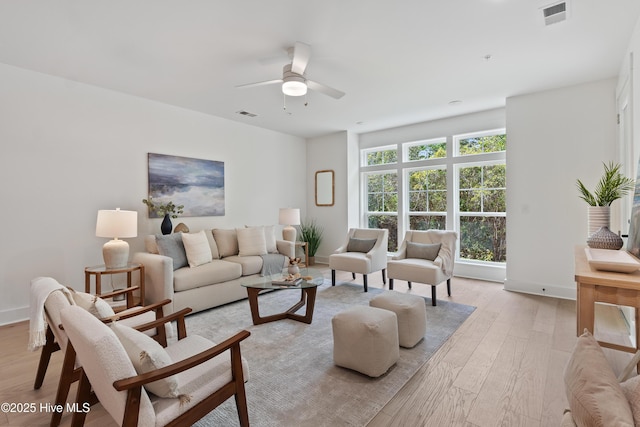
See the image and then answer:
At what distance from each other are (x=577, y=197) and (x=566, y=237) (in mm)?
544

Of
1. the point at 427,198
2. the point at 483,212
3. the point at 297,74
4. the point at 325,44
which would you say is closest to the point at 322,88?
the point at 297,74

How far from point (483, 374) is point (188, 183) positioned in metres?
4.52

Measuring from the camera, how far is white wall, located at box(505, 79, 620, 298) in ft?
12.9

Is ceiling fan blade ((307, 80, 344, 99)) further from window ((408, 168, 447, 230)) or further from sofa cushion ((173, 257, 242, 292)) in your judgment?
window ((408, 168, 447, 230))

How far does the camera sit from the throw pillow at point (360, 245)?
497 cm

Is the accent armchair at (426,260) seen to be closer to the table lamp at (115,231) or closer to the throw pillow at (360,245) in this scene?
the throw pillow at (360,245)

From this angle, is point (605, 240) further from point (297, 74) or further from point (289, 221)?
point (289, 221)

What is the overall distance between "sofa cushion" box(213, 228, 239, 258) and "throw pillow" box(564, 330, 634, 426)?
164 inches

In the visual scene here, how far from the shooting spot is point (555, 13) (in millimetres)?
2461

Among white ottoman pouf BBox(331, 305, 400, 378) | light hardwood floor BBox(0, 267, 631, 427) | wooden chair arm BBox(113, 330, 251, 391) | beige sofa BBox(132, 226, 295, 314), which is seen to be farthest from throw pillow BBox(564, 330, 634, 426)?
beige sofa BBox(132, 226, 295, 314)

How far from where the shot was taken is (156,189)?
14.9ft

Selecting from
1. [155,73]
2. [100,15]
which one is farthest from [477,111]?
[100,15]

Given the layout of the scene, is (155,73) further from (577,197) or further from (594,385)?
(577,197)

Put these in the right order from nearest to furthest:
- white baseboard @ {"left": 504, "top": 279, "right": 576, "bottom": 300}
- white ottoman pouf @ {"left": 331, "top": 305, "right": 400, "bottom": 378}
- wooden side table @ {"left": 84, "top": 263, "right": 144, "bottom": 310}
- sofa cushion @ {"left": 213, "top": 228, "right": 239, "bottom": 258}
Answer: white ottoman pouf @ {"left": 331, "top": 305, "right": 400, "bottom": 378}
wooden side table @ {"left": 84, "top": 263, "right": 144, "bottom": 310}
white baseboard @ {"left": 504, "top": 279, "right": 576, "bottom": 300}
sofa cushion @ {"left": 213, "top": 228, "right": 239, "bottom": 258}
